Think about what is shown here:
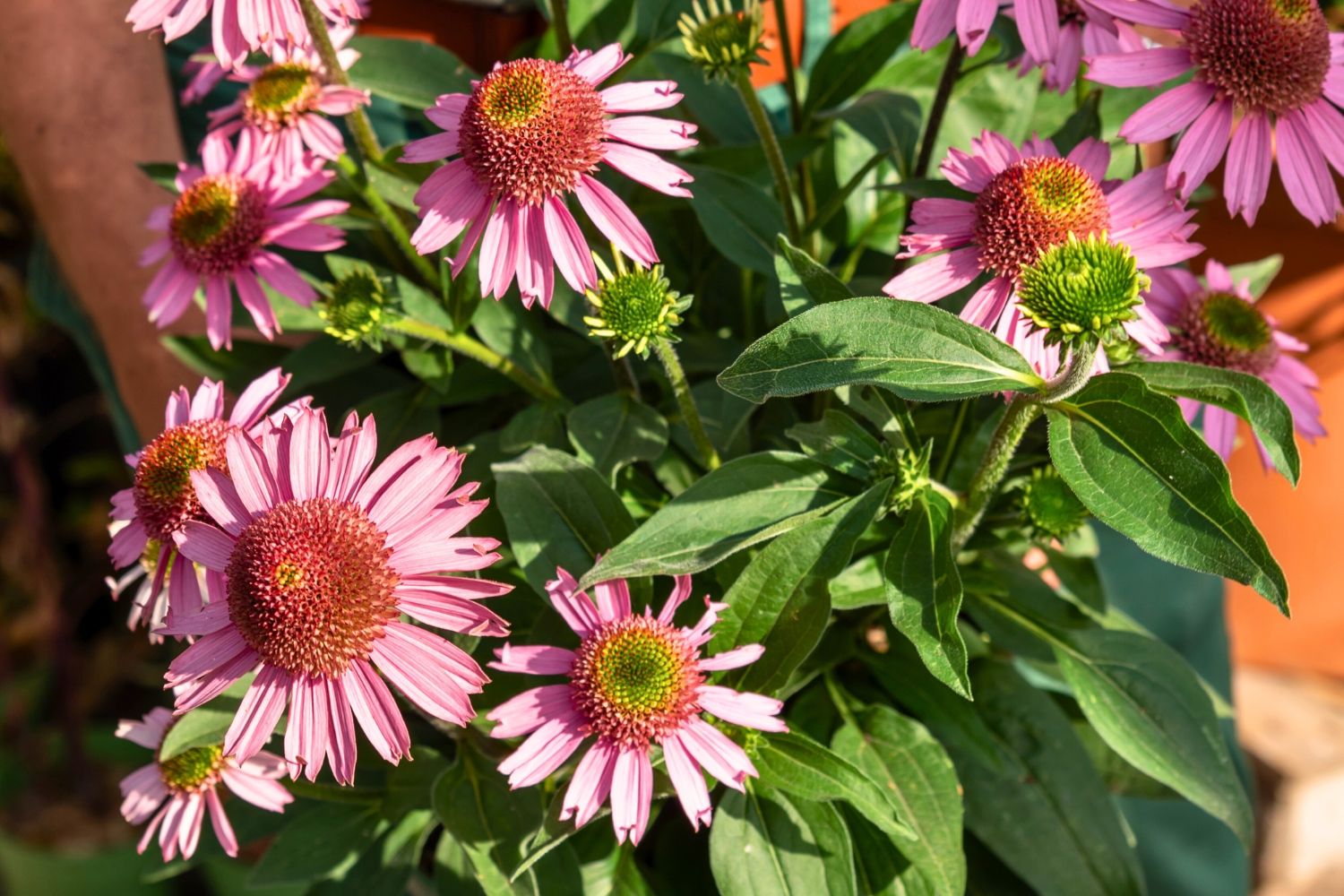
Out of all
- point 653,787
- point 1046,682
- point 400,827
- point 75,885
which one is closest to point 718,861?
point 653,787

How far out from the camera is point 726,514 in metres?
0.49

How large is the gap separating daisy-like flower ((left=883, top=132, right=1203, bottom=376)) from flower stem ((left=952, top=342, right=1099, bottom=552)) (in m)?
0.03

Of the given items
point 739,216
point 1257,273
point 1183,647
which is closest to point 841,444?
point 739,216

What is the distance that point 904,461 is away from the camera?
1.64 feet

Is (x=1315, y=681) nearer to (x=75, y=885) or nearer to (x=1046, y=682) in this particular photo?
(x=1046, y=682)

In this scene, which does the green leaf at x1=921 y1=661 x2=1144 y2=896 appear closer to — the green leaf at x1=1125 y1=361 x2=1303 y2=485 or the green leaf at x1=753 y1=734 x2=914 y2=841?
the green leaf at x1=753 y1=734 x2=914 y2=841

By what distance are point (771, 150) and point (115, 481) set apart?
158 centimetres

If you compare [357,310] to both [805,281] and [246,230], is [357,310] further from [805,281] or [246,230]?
[805,281]

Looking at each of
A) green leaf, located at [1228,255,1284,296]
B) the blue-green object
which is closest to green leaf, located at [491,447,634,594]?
green leaf, located at [1228,255,1284,296]

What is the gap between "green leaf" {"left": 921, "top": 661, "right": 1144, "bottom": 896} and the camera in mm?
586

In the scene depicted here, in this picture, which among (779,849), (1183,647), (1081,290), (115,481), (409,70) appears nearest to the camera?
(1081,290)

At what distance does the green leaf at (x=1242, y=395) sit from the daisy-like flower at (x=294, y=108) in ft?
1.30

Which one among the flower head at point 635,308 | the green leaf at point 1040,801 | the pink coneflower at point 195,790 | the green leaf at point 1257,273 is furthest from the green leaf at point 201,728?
the green leaf at point 1257,273

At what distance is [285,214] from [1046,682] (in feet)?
1.76
